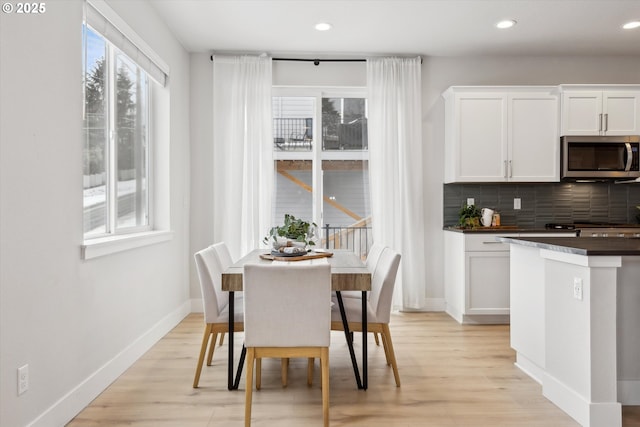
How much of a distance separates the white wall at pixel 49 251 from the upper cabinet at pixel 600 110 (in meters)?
3.99

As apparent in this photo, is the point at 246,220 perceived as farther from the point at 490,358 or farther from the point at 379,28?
the point at 490,358

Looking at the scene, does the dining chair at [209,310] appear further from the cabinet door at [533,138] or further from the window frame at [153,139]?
the cabinet door at [533,138]

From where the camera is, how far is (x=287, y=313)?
222cm

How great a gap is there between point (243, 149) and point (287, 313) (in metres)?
2.76

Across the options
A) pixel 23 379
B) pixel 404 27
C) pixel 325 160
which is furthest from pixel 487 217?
Answer: pixel 23 379

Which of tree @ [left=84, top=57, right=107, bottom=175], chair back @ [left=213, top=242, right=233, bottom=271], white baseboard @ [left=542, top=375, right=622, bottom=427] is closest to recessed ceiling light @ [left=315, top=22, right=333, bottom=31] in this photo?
tree @ [left=84, top=57, right=107, bottom=175]

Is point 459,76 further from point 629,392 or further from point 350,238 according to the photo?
point 629,392

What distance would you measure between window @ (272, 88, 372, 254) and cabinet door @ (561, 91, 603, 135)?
196 centimetres

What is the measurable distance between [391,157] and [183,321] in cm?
263

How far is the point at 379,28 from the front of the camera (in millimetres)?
4047

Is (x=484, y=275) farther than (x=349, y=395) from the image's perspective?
Yes

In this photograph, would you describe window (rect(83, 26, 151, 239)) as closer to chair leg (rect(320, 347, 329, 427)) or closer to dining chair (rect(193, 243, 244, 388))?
dining chair (rect(193, 243, 244, 388))

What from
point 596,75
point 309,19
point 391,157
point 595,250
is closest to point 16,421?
point 595,250

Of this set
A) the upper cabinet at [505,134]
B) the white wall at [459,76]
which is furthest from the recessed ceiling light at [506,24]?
the white wall at [459,76]
